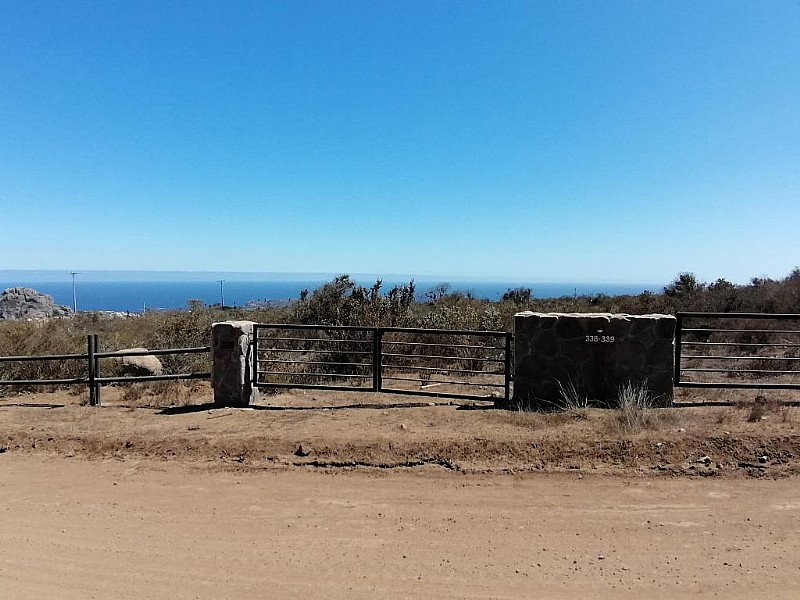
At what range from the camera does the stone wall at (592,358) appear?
9.72 m

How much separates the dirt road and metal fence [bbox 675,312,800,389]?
14.0 feet

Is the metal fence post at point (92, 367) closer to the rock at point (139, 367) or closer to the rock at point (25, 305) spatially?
the rock at point (139, 367)

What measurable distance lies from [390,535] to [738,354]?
14268 mm

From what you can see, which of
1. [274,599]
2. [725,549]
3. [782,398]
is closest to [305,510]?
[274,599]

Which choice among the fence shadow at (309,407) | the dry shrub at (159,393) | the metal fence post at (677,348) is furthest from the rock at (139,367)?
the metal fence post at (677,348)

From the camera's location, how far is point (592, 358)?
9828mm

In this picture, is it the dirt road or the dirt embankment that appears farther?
the dirt embankment

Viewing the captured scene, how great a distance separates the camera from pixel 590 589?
13.7ft

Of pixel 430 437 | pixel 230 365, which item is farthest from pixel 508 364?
pixel 230 365

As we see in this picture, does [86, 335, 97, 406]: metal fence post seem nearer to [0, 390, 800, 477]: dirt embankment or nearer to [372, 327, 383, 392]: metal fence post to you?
[0, 390, 800, 477]: dirt embankment

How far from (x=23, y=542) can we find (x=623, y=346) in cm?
909

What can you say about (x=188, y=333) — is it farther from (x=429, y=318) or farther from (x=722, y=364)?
(x=722, y=364)

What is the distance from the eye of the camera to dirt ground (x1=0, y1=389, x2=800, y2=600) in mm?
4398

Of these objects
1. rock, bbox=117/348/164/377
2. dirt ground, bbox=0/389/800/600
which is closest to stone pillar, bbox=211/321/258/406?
dirt ground, bbox=0/389/800/600
